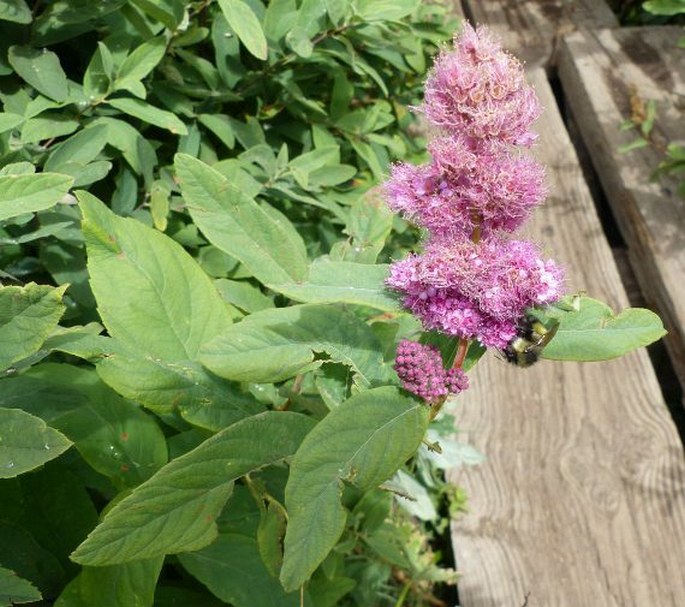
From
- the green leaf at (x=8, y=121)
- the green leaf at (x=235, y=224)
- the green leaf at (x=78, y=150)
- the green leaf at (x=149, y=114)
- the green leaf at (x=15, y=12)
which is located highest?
the green leaf at (x=15, y=12)

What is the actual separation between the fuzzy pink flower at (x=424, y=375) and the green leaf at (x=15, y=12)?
91cm

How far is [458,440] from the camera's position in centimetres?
A: 254

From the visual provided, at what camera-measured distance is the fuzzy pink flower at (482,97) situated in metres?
1.01

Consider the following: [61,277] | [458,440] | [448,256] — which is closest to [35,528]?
[61,277]

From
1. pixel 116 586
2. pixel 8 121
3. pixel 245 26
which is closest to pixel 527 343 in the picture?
pixel 116 586

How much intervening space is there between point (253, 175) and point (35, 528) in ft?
2.80

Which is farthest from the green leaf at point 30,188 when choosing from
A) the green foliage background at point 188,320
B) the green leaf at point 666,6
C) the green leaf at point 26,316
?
the green leaf at point 666,6

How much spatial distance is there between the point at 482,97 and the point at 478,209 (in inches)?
5.3

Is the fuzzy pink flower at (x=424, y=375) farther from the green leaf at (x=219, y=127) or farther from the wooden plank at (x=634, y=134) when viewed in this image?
the wooden plank at (x=634, y=134)

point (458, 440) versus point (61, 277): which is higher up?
point (61, 277)

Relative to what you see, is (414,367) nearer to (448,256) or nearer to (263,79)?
(448,256)

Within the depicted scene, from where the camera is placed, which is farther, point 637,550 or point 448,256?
point 637,550

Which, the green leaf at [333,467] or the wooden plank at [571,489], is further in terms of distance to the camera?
the wooden plank at [571,489]

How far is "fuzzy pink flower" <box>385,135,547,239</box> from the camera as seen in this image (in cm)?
101
